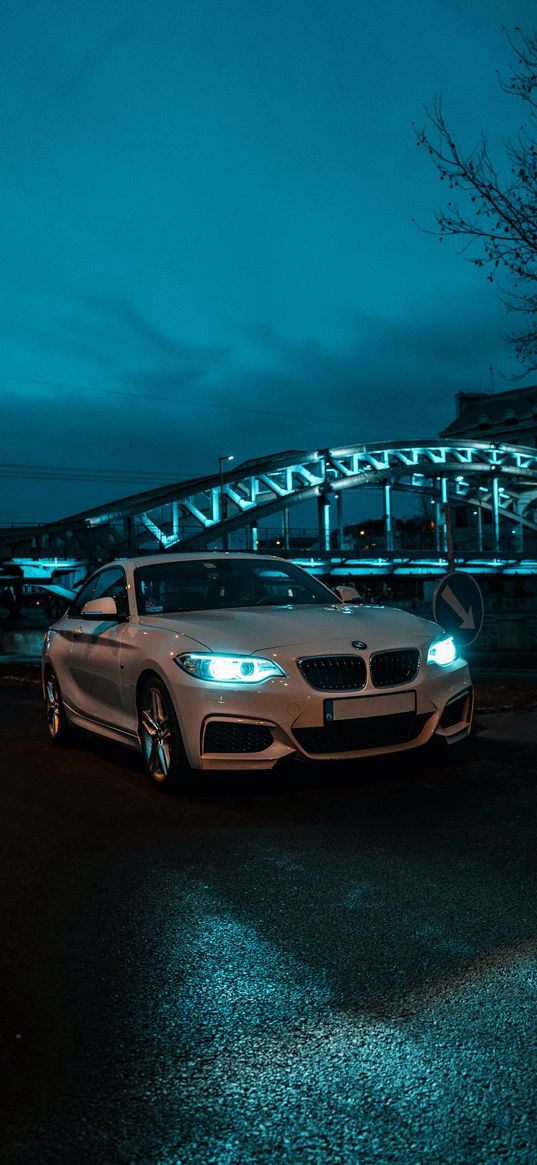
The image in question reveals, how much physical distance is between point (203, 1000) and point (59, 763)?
4.85 metres

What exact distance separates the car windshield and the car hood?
403 mm

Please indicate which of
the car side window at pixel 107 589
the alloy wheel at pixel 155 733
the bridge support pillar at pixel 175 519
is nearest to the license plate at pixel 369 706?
the alloy wheel at pixel 155 733

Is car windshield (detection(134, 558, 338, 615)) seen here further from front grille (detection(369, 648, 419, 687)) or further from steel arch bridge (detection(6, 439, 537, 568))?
steel arch bridge (detection(6, 439, 537, 568))

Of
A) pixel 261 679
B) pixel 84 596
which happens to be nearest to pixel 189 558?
pixel 84 596

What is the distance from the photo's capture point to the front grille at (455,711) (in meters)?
6.26

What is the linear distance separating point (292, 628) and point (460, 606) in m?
5.38

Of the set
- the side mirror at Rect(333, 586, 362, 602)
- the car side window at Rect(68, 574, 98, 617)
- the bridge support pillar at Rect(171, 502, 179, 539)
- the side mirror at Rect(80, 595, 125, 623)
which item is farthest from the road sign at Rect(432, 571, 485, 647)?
the bridge support pillar at Rect(171, 502, 179, 539)

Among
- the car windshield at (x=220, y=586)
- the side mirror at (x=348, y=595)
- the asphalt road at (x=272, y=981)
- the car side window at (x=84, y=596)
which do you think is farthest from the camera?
the car side window at (x=84, y=596)

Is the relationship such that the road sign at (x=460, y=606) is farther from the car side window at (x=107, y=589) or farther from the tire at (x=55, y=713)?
the tire at (x=55, y=713)

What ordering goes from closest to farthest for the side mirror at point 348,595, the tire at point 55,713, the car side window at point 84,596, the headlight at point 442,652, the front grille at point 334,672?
1. the front grille at point 334,672
2. the headlight at point 442,652
3. the side mirror at point 348,595
4. the tire at point 55,713
5. the car side window at point 84,596

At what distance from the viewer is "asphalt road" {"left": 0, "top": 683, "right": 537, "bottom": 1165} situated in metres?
2.28

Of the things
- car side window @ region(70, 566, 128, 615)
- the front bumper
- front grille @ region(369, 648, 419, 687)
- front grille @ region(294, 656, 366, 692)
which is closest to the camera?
the front bumper

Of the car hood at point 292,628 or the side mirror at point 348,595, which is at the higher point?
the side mirror at point 348,595

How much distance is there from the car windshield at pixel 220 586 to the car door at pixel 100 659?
23cm
